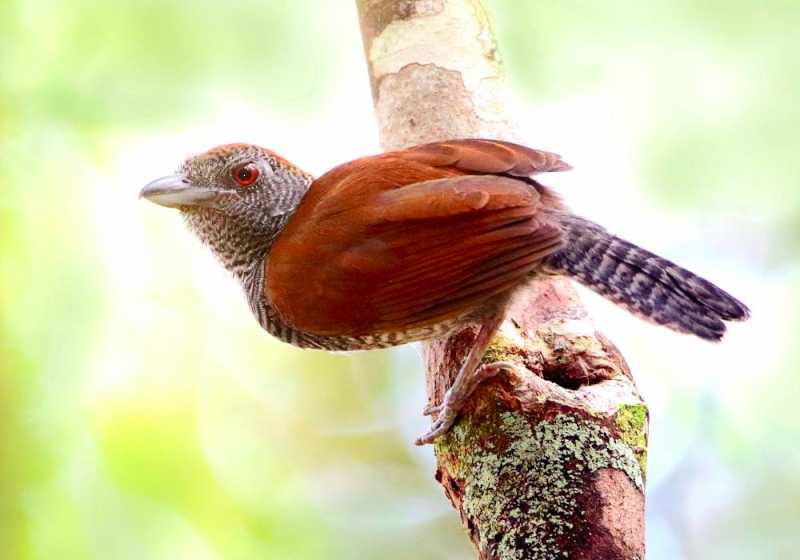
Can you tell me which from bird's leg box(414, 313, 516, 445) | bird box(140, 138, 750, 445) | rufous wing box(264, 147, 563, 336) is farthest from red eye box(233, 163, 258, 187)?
bird's leg box(414, 313, 516, 445)

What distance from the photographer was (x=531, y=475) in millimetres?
1776

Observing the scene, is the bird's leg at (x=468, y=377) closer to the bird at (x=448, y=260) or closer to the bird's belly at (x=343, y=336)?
the bird at (x=448, y=260)

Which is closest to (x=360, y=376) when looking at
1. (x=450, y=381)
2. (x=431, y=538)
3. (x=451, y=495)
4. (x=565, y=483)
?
(x=431, y=538)

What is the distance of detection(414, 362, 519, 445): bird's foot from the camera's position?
208cm

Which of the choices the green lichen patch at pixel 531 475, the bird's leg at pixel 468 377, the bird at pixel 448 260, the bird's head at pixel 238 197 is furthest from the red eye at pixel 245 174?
the green lichen patch at pixel 531 475

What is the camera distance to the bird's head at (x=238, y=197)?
2.76m

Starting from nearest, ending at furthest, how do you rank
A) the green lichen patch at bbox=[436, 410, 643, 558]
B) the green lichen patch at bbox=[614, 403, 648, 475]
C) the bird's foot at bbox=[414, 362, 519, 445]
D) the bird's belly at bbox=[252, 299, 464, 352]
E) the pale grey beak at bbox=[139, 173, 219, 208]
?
1. the green lichen patch at bbox=[436, 410, 643, 558]
2. the green lichen patch at bbox=[614, 403, 648, 475]
3. the bird's foot at bbox=[414, 362, 519, 445]
4. the bird's belly at bbox=[252, 299, 464, 352]
5. the pale grey beak at bbox=[139, 173, 219, 208]

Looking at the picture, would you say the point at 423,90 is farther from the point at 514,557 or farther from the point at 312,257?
the point at 514,557

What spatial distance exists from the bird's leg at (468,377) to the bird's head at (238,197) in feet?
3.06

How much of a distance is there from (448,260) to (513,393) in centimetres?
48

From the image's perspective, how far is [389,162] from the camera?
7.98 feet

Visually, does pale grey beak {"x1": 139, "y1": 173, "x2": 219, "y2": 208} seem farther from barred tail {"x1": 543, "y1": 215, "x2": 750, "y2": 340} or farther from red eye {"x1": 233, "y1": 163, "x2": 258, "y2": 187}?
barred tail {"x1": 543, "y1": 215, "x2": 750, "y2": 340}

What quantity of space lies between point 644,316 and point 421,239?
2.39ft

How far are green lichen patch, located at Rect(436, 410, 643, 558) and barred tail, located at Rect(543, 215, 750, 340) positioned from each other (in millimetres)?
539
